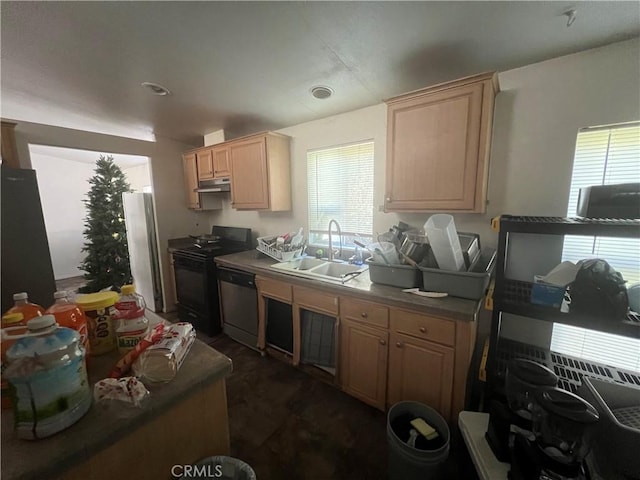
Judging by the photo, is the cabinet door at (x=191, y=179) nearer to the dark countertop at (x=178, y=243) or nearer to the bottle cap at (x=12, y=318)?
the dark countertop at (x=178, y=243)

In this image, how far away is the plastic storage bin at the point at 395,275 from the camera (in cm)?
165

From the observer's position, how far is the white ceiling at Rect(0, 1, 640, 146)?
1125 mm

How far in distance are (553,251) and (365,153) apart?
1.56 meters

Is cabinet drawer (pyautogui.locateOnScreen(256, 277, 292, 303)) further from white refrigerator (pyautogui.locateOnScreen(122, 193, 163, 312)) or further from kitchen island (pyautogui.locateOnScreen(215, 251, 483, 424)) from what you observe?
white refrigerator (pyautogui.locateOnScreen(122, 193, 163, 312))

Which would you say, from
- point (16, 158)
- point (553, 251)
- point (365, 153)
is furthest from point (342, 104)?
point (16, 158)

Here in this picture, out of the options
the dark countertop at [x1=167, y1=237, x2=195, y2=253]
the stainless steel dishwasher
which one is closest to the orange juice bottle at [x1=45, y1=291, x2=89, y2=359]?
the stainless steel dishwasher

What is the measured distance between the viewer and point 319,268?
230 centimetres

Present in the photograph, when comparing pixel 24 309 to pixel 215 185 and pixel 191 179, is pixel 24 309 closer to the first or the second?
pixel 215 185

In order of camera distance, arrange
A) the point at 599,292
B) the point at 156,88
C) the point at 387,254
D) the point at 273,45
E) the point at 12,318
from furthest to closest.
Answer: the point at 156,88 → the point at 387,254 → the point at 273,45 → the point at 599,292 → the point at 12,318

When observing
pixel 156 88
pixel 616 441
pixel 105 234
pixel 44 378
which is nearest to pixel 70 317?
pixel 44 378

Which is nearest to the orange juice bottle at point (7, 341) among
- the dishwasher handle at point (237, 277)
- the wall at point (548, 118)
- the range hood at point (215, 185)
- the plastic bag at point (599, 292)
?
the dishwasher handle at point (237, 277)

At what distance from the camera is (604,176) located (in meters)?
1.42

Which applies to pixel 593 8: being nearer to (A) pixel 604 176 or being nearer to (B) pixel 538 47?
(B) pixel 538 47

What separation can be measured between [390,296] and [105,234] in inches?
171
